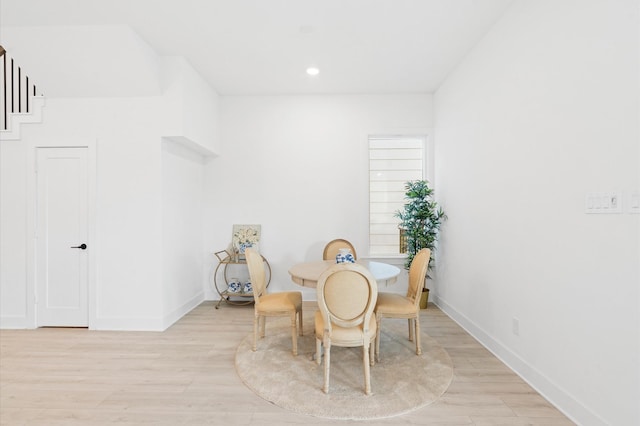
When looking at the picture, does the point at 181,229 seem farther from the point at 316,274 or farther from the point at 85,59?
the point at 316,274

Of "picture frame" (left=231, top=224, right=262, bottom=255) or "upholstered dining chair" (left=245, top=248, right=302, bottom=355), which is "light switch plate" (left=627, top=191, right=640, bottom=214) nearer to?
"upholstered dining chair" (left=245, top=248, right=302, bottom=355)

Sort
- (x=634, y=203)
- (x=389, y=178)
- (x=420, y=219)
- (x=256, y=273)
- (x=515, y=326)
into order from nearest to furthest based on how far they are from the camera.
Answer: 1. (x=634, y=203)
2. (x=515, y=326)
3. (x=256, y=273)
4. (x=420, y=219)
5. (x=389, y=178)

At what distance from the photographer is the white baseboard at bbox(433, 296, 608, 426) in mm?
1904

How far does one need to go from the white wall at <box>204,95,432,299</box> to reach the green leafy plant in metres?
0.67

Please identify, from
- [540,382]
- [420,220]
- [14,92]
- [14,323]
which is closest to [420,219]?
[420,220]

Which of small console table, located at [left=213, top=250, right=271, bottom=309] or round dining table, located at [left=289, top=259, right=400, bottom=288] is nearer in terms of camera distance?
round dining table, located at [left=289, top=259, right=400, bottom=288]

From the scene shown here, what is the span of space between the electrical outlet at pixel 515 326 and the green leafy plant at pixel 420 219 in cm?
156

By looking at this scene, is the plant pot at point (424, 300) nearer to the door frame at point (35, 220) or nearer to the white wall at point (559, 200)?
the white wall at point (559, 200)

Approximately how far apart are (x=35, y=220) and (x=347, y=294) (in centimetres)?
375

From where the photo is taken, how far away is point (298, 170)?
466cm

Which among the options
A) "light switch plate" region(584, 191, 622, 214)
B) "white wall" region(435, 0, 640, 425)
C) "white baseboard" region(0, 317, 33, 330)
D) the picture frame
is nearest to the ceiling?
"white wall" region(435, 0, 640, 425)

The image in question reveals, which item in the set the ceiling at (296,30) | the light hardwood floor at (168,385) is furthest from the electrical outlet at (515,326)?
the ceiling at (296,30)

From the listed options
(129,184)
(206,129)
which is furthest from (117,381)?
(206,129)

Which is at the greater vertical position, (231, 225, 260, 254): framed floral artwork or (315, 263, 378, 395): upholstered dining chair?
(231, 225, 260, 254): framed floral artwork
